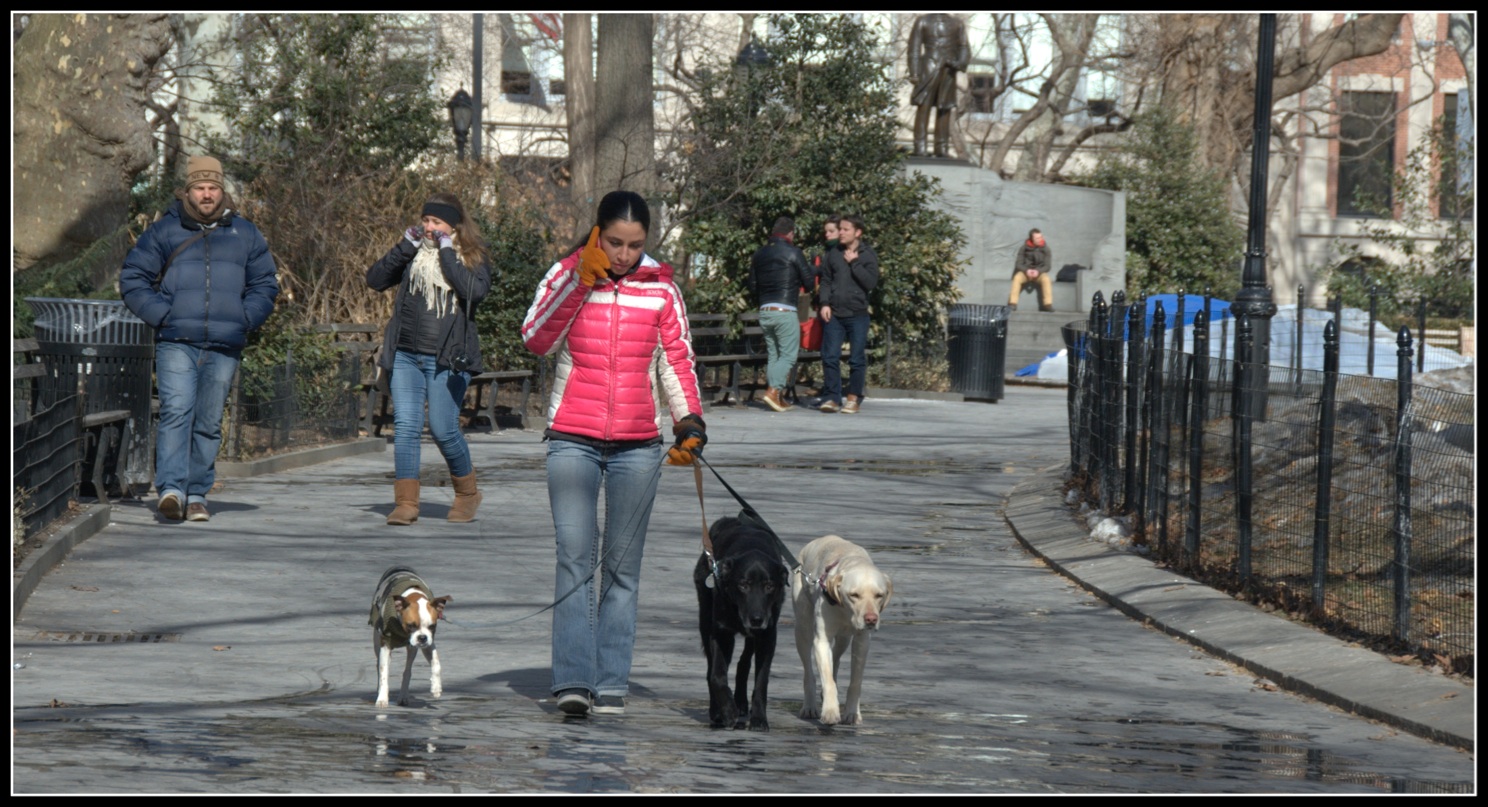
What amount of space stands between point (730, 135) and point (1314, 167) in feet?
120

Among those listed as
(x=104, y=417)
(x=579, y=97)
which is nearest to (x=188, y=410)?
(x=104, y=417)

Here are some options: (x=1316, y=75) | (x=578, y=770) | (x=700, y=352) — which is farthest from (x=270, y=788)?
(x=1316, y=75)

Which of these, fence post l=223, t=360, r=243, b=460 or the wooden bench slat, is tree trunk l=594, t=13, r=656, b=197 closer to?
fence post l=223, t=360, r=243, b=460

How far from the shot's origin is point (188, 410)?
1108 centimetres

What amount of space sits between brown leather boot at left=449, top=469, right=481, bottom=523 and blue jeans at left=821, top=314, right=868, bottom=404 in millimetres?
8700

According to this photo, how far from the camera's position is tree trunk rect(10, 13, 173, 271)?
602 inches

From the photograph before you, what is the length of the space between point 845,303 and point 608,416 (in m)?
13.6

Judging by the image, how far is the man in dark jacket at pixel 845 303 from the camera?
2036cm

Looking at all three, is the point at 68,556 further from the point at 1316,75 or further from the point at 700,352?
the point at 1316,75

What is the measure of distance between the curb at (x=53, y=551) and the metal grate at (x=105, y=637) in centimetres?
19

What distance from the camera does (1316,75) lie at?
4462 cm

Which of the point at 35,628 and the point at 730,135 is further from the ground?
the point at 730,135

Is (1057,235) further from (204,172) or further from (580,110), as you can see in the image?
(204,172)

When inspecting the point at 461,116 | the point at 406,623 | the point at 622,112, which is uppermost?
the point at 461,116
